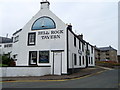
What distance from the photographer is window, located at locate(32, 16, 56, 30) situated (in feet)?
→ 63.1

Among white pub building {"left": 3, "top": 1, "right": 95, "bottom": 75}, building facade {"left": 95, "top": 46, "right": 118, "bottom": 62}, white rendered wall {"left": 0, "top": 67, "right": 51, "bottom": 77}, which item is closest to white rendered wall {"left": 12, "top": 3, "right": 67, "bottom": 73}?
white pub building {"left": 3, "top": 1, "right": 95, "bottom": 75}

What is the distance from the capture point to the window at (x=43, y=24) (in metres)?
19.2

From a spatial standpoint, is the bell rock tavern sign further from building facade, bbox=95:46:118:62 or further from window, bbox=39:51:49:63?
building facade, bbox=95:46:118:62

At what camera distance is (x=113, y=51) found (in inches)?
3612

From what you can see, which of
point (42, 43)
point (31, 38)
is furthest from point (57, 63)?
point (31, 38)

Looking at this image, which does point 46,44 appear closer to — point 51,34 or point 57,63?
point 51,34

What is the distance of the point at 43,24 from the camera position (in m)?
19.5

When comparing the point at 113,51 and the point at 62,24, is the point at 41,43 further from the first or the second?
the point at 113,51

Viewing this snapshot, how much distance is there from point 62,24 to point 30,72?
6.69 metres

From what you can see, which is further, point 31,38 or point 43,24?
point 31,38

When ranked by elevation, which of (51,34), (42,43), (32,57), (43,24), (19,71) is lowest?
(19,71)

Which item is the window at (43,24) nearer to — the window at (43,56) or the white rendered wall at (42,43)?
the white rendered wall at (42,43)

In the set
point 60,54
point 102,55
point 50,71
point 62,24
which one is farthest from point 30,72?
point 102,55

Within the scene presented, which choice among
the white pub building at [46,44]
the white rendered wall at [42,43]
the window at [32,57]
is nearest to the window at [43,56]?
the white pub building at [46,44]
